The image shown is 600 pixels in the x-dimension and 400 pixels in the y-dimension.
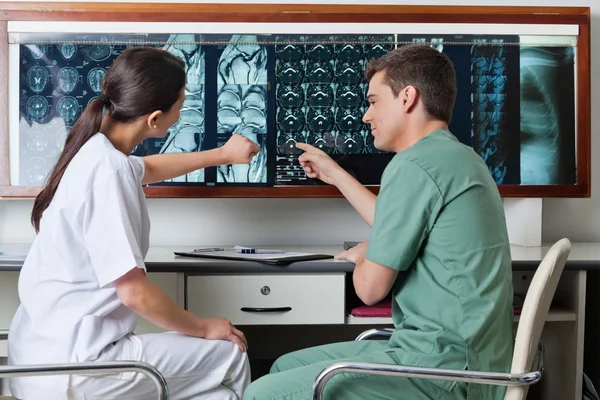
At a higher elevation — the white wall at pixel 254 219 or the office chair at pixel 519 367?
the white wall at pixel 254 219

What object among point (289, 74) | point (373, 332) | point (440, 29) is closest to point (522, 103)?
point (440, 29)

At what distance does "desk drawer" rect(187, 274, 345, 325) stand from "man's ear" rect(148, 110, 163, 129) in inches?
24.6

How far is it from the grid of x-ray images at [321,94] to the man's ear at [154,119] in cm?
88

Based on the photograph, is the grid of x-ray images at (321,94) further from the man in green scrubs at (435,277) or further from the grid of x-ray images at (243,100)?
the man in green scrubs at (435,277)

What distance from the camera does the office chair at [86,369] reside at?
1347mm

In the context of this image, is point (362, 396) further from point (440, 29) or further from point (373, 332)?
point (440, 29)

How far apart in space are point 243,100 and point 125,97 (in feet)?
3.04

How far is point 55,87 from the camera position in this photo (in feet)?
8.36

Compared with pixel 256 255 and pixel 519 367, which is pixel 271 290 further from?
pixel 519 367

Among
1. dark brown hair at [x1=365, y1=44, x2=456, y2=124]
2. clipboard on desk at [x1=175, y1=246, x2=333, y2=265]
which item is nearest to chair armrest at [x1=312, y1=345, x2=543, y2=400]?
dark brown hair at [x1=365, y1=44, x2=456, y2=124]

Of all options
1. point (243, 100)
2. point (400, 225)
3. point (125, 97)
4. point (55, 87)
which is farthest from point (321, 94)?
point (400, 225)

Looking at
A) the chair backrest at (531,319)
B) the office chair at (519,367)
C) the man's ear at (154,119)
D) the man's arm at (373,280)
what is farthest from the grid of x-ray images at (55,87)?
the chair backrest at (531,319)

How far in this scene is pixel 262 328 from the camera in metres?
2.98

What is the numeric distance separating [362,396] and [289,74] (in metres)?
1.40
